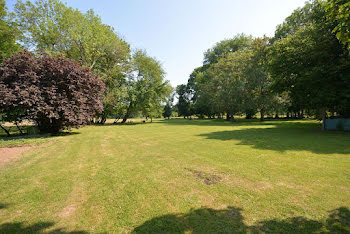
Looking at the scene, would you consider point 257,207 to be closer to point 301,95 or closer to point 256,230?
point 256,230

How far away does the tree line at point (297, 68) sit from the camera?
14180 mm

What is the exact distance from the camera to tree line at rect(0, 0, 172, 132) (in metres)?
14.1

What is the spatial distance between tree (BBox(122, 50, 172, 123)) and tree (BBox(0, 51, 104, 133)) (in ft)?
61.2

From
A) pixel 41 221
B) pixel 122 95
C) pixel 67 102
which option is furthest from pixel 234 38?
pixel 41 221

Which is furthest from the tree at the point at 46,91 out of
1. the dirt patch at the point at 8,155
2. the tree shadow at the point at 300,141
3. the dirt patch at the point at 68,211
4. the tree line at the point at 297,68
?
the tree line at the point at 297,68

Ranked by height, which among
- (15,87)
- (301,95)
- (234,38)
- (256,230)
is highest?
(234,38)

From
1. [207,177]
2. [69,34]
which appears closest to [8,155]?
[207,177]

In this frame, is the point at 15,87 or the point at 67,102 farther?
the point at 67,102

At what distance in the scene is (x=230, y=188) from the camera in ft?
15.3

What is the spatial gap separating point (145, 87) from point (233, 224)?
37020mm

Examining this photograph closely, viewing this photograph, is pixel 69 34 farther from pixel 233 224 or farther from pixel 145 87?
pixel 233 224

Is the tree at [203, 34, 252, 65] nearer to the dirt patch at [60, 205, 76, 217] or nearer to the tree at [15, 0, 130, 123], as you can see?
the tree at [15, 0, 130, 123]

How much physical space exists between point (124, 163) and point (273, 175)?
6117 mm

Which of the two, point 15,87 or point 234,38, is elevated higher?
point 234,38
